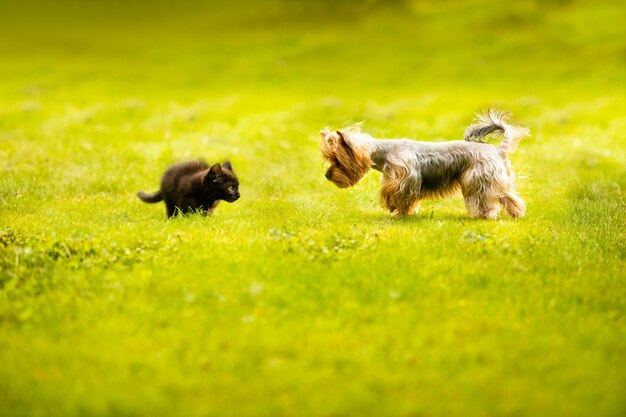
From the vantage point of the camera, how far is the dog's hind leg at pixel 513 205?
1320 centimetres

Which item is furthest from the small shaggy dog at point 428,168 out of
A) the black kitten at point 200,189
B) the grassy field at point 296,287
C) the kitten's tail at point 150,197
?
the kitten's tail at point 150,197

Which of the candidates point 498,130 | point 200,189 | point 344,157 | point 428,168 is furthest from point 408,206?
point 200,189

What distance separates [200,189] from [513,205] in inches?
230

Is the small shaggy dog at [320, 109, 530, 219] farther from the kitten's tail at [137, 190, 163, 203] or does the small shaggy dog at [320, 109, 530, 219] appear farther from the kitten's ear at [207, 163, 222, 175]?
the kitten's tail at [137, 190, 163, 203]

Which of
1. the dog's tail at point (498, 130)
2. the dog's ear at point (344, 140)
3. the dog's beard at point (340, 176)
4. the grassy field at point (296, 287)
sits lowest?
the grassy field at point (296, 287)

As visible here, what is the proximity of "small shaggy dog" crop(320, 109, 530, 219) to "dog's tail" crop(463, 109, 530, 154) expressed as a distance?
0.02 metres

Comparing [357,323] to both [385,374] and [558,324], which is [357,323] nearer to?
[385,374]

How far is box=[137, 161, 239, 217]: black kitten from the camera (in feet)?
44.3

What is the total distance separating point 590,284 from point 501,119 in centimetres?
519

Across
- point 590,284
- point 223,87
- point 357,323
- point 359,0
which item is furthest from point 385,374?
point 359,0

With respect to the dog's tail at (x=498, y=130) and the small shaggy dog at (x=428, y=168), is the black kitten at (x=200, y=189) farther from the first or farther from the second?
the dog's tail at (x=498, y=130)

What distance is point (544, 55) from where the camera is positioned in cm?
4709

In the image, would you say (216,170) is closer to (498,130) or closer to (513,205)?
(498,130)

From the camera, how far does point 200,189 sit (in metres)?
13.6
